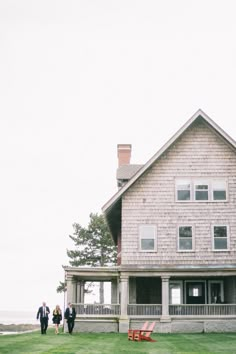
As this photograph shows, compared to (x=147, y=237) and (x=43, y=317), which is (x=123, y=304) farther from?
(x=43, y=317)

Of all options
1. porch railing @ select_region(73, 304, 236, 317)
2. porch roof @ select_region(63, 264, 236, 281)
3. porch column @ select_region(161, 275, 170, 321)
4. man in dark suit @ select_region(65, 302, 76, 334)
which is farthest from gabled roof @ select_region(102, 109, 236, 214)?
man in dark suit @ select_region(65, 302, 76, 334)

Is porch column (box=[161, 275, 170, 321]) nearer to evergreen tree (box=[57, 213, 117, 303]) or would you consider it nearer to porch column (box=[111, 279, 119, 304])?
porch column (box=[111, 279, 119, 304])

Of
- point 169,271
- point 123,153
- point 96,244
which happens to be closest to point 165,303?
point 169,271

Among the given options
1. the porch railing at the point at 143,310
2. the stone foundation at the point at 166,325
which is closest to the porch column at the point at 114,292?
the porch railing at the point at 143,310

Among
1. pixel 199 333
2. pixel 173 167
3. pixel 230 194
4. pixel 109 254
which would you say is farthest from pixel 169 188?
pixel 109 254

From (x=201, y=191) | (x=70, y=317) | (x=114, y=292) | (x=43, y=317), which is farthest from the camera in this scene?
(x=114, y=292)

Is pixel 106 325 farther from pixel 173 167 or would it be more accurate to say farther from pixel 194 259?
pixel 173 167

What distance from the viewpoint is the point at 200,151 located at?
35312 mm

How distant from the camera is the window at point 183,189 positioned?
116 feet

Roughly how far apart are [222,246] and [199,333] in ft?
16.7

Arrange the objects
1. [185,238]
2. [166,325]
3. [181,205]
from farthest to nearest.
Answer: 1. [181,205]
2. [185,238]
3. [166,325]

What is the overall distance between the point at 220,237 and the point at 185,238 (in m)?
2.00

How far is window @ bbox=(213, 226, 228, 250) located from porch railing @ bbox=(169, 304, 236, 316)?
3.29m

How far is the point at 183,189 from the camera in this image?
35250 mm
